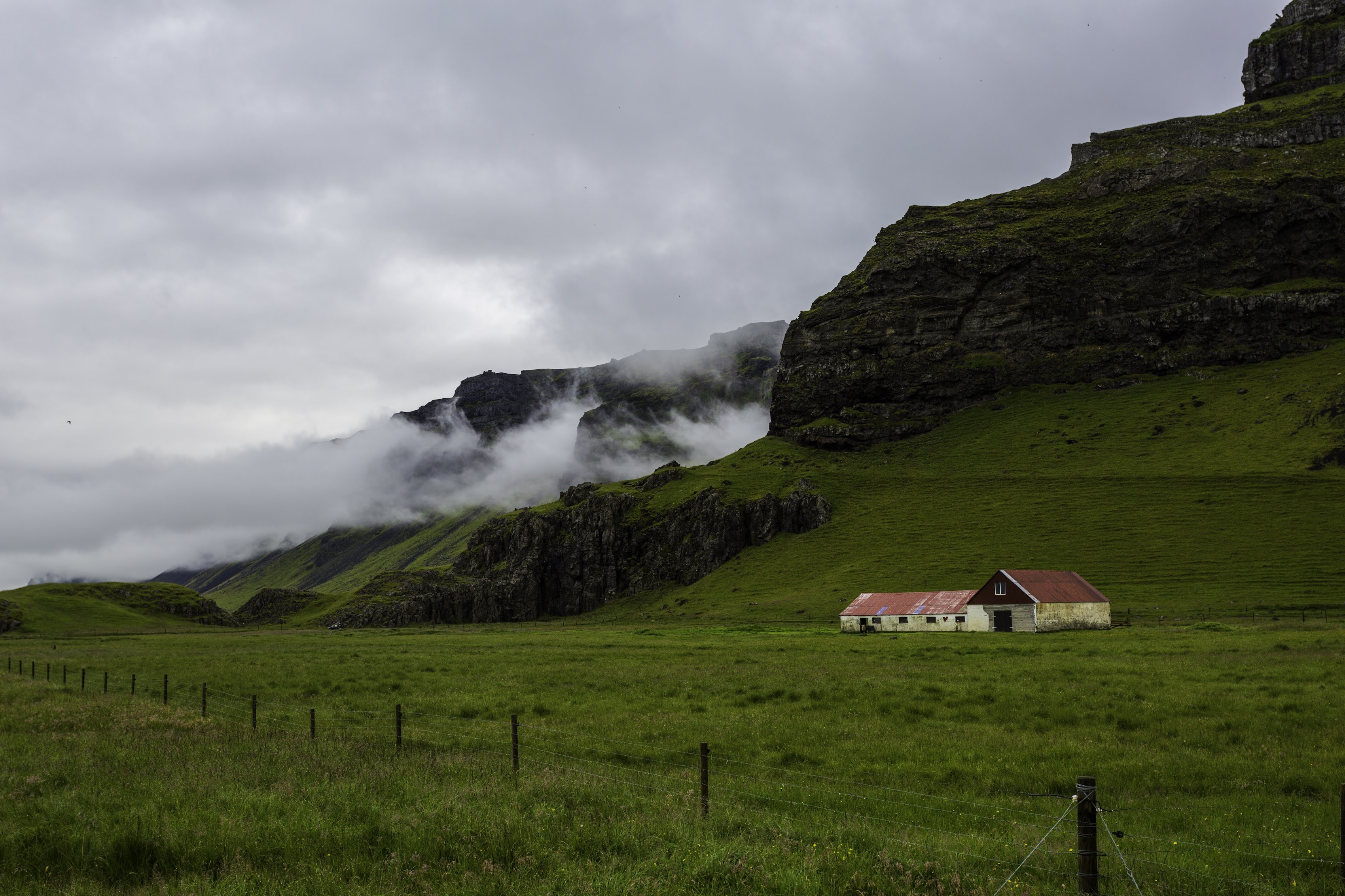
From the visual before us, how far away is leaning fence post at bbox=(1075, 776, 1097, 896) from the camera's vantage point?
926 centimetres

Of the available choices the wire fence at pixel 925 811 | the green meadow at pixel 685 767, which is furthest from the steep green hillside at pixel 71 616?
the wire fence at pixel 925 811

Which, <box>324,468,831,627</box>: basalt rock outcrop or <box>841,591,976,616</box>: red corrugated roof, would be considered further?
<box>324,468,831,627</box>: basalt rock outcrop

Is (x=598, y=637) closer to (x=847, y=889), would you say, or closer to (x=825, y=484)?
(x=847, y=889)

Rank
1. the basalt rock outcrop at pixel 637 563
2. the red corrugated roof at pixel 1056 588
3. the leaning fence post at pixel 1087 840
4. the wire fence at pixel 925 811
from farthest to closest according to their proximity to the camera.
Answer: the basalt rock outcrop at pixel 637 563, the red corrugated roof at pixel 1056 588, the wire fence at pixel 925 811, the leaning fence post at pixel 1087 840

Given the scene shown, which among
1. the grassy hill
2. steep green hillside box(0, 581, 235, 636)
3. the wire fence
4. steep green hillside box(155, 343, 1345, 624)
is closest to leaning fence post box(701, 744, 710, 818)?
the wire fence

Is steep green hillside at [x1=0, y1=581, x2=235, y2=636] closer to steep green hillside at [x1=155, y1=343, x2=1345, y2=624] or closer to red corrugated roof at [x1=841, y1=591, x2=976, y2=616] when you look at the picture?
steep green hillside at [x1=155, y1=343, x2=1345, y2=624]

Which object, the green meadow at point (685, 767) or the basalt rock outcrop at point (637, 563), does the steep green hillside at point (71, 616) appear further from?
the green meadow at point (685, 767)

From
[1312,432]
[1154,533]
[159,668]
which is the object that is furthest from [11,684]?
[1312,432]

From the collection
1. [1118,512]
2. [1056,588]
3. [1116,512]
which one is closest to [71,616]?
[1056,588]

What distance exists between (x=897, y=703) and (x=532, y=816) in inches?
739

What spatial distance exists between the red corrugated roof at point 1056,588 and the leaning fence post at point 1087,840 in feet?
289

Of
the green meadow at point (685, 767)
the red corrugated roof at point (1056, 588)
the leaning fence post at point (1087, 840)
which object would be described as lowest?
the red corrugated roof at point (1056, 588)

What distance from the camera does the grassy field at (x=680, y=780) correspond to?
10898mm

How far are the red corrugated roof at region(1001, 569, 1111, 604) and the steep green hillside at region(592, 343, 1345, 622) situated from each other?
842 centimetres
